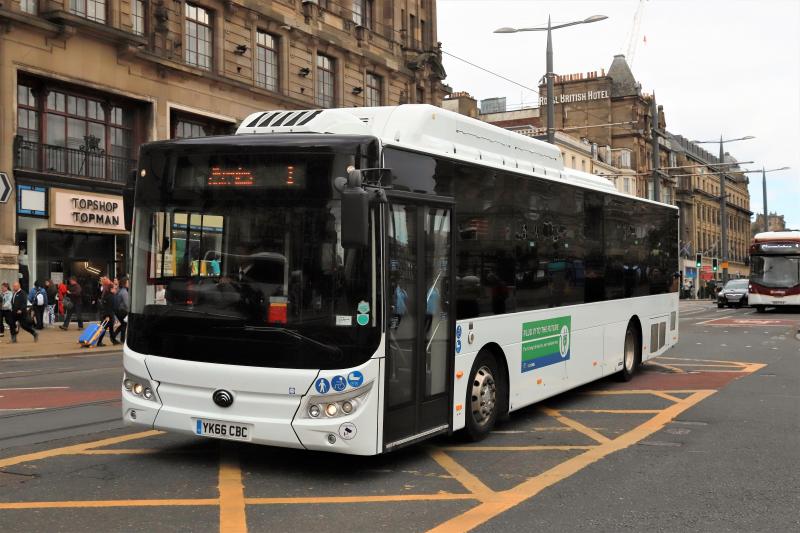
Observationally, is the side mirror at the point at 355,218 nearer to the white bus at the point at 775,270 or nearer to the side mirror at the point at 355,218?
the side mirror at the point at 355,218

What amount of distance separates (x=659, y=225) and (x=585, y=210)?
398 centimetres

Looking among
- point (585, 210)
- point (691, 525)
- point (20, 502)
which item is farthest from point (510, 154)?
point (20, 502)

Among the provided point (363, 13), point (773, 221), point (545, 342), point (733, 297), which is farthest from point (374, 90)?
point (773, 221)

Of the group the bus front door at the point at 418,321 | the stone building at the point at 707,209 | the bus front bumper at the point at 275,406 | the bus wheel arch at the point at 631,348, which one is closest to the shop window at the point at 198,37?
the bus wheel arch at the point at 631,348

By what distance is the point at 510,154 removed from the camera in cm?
925

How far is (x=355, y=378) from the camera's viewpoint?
6410 mm

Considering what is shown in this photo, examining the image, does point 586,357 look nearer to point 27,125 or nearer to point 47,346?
point 47,346

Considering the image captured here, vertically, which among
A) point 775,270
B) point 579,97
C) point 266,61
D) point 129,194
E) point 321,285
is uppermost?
point 579,97

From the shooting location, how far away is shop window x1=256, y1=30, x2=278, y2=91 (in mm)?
35375

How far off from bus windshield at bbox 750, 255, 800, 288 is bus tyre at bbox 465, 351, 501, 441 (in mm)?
33873

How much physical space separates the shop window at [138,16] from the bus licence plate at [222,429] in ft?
85.5

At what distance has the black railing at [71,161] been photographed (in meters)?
26.5

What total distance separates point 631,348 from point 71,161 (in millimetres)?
20959

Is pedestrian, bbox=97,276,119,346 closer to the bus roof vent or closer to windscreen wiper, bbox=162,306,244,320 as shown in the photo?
the bus roof vent
